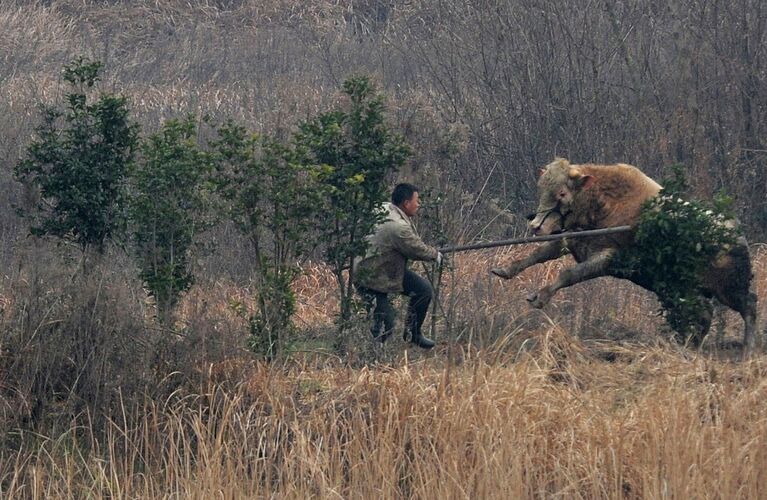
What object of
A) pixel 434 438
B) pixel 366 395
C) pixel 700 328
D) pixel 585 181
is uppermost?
pixel 585 181

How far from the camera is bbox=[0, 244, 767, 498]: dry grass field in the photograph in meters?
7.05

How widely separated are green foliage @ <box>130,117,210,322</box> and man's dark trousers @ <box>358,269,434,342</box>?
1.55 m

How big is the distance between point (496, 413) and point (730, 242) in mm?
2974

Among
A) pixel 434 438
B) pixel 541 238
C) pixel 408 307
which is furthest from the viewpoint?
pixel 408 307

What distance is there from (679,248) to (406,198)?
2.24m

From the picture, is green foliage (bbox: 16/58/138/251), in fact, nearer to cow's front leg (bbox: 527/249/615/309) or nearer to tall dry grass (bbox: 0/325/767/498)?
tall dry grass (bbox: 0/325/767/498)

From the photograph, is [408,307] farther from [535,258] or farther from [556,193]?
[556,193]

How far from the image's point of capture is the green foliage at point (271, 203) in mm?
8844

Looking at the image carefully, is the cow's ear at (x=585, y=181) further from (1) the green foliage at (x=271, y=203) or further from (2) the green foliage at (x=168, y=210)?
(2) the green foliage at (x=168, y=210)

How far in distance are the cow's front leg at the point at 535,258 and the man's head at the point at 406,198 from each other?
91cm

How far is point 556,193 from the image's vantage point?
967cm

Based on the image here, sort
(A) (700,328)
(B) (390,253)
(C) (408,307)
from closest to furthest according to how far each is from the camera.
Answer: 1. (A) (700,328)
2. (B) (390,253)
3. (C) (408,307)

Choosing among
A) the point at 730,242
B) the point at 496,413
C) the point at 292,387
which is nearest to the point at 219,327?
the point at 292,387

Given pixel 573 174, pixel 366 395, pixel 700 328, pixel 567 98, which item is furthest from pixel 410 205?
pixel 567 98
